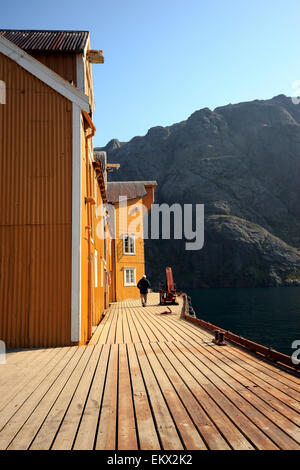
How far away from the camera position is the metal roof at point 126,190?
102ft

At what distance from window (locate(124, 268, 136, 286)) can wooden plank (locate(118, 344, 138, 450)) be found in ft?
75.7

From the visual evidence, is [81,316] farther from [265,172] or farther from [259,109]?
[259,109]

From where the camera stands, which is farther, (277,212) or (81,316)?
(277,212)

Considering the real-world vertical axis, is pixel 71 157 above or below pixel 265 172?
below

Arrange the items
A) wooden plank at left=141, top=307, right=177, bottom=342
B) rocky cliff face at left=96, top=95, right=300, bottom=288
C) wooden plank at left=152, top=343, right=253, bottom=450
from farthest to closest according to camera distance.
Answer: rocky cliff face at left=96, top=95, right=300, bottom=288 < wooden plank at left=141, top=307, right=177, bottom=342 < wooden plank at left=152, top=343, right=253, bottom=450

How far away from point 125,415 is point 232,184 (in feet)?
425

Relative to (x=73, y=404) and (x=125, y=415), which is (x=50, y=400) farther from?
(x=125, y=415)

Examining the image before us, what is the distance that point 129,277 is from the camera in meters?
30.0

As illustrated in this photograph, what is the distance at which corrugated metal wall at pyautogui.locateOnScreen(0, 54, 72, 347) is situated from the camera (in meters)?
8.84

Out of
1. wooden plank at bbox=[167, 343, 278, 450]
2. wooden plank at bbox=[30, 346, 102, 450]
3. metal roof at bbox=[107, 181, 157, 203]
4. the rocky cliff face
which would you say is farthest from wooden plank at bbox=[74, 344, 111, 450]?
the rocky cliff face

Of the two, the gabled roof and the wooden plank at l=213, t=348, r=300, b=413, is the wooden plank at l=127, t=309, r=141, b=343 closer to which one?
the wooden plank at l=213, t=348, r=300, b=413

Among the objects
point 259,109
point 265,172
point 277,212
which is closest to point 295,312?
point 277,212

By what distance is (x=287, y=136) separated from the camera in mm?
137250
